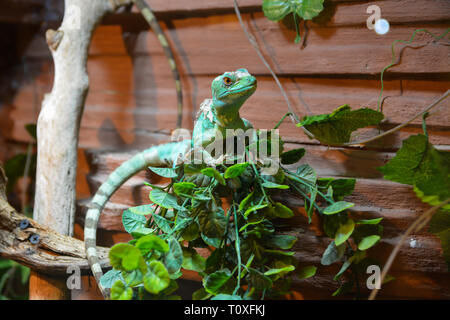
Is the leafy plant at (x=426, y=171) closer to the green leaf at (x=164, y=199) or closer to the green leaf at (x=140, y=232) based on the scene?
the green leaf at (x=164, y=199)

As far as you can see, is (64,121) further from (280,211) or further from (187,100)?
(280,211)

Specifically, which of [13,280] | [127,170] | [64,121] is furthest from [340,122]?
[13,280]

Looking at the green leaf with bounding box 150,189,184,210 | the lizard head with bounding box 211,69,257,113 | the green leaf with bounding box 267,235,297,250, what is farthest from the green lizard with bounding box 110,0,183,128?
the green leaf with bounding box 267,235,297,250

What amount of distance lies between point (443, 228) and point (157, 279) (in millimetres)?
1259

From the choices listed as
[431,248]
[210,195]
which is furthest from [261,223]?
[431,248]

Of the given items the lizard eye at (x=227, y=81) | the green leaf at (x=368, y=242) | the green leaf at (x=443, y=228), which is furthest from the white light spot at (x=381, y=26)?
the green leaf at (x=368, y=242)

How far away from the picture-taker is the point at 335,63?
1.99 meters

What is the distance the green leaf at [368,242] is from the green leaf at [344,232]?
7cm

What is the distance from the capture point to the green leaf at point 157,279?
1.27 m

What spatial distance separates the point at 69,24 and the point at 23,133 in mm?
1472

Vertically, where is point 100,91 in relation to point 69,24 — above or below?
below

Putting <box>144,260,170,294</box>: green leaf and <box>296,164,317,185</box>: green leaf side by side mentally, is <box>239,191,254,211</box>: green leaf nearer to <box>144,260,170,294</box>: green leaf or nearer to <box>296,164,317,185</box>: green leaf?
<box>296,164,317,185</box>: green leaf

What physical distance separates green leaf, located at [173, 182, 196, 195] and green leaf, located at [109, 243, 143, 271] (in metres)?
0.31

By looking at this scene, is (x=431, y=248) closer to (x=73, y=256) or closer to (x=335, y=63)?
(x=335, y=63)
